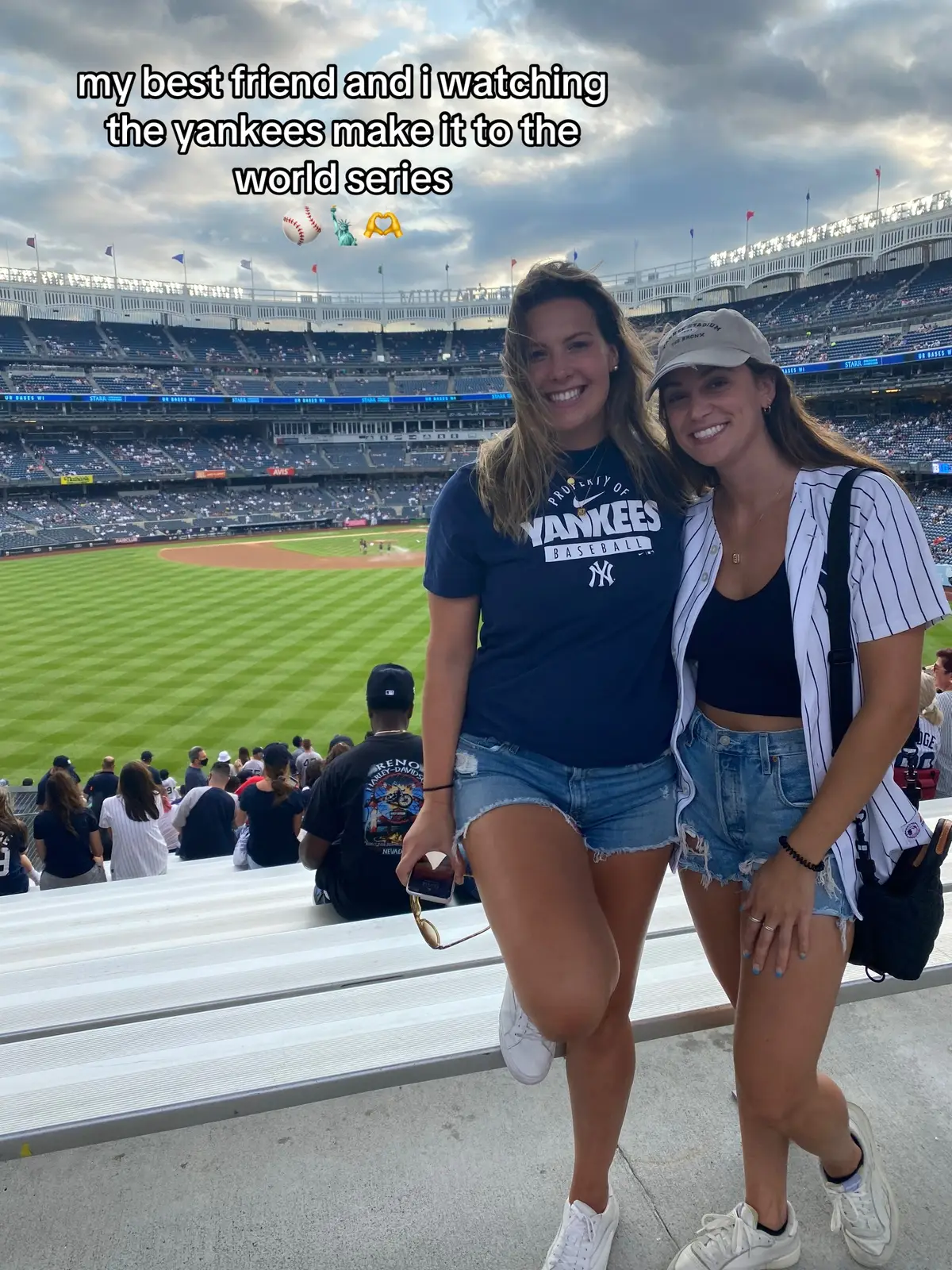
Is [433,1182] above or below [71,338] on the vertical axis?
below

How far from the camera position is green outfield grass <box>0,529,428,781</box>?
16.8 m

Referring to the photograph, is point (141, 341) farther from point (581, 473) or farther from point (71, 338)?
point (581, 473)

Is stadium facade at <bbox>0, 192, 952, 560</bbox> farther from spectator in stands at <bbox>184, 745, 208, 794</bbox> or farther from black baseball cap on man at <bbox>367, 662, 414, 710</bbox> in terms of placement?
black baseball cap on man at <bbox>367, 662, 414, 710</bbox>

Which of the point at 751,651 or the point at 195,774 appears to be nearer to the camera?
the point at 751,651

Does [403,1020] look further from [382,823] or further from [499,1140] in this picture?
[382,823]

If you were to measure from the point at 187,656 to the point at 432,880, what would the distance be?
2099 centimetres

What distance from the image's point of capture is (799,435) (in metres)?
2.54

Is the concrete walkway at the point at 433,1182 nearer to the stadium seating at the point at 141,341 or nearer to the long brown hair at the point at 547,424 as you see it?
the long brown hair at the point at 547,424

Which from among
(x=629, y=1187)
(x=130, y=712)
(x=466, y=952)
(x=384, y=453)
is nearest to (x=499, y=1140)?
(x=629, y=1187)

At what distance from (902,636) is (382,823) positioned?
8.98 ft

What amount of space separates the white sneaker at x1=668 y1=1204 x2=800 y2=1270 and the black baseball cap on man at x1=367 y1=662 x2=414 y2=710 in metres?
2.84

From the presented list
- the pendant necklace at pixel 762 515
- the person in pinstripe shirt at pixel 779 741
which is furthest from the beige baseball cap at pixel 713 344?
the pendant necklace at pixel 762 515

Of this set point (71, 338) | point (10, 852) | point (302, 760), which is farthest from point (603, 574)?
point (71, 338)

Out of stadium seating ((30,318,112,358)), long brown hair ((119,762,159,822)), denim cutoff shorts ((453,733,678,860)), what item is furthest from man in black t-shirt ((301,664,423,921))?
stadium seating ((30,318,112,358))
